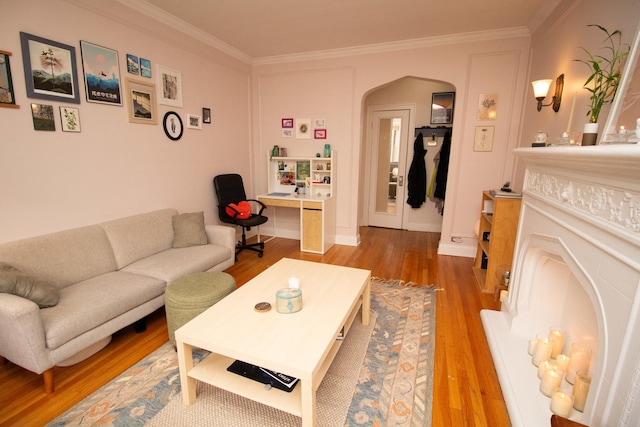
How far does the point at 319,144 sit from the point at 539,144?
2781mm

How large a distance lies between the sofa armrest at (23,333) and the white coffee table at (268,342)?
0.77 m

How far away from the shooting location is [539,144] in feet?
7.13

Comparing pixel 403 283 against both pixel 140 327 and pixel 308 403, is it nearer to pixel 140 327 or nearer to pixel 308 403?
pixel 308 403

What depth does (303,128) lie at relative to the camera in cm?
439

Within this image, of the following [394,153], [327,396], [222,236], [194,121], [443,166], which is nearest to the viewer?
[327,396]

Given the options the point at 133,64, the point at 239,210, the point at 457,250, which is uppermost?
the point at 133,64

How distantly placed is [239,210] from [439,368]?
278 centimetres

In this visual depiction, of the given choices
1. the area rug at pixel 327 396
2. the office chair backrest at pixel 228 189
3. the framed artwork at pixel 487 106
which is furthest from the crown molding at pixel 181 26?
the framed artwork at pixel 487 106

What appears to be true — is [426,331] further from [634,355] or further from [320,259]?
[320,259]

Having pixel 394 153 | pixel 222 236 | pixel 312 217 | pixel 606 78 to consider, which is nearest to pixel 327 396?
pixel 222 236

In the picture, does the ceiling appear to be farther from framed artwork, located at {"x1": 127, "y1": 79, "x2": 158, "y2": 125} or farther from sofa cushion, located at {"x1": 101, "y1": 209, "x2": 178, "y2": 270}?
sofa cushion, located at {"x1": 101, "y1": 209, "x2": 178, "y2": 270}

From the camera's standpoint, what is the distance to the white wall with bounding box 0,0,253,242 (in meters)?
2.06

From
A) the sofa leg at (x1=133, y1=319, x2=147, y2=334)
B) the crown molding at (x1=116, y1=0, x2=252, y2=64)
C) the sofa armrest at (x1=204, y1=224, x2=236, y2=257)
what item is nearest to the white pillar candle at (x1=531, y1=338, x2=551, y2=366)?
the sofa armrest at (x1=204, y1=224, x2=236, y2=257)

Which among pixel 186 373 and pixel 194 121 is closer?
pixel 186 373
